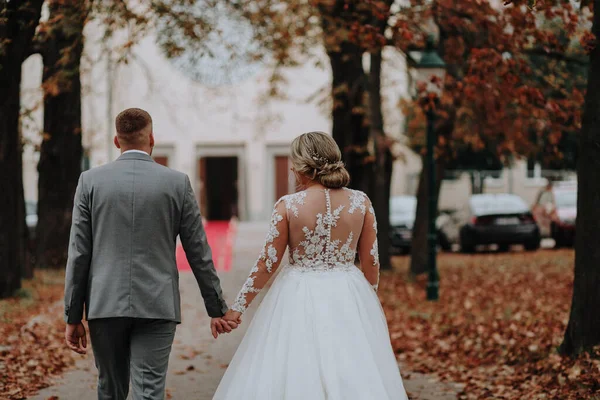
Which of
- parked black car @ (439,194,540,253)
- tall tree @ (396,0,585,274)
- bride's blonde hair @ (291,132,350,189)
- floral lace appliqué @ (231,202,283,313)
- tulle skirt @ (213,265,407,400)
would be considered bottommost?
parked black car @ (439,194,540,253)

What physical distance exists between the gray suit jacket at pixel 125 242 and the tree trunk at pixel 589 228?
458cm

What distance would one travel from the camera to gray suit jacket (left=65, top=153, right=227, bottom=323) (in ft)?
15.6

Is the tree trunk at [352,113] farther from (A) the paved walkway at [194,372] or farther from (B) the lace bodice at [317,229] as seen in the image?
(B) the lace bodice at [317,229]

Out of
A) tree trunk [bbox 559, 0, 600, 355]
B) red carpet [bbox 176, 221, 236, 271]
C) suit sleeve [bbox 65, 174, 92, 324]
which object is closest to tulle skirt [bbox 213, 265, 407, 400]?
suit sleeve [bbox 65, 174, 92, 324]

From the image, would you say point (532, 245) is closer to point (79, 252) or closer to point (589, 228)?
point (589, 228)

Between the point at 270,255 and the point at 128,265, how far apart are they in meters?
1.04

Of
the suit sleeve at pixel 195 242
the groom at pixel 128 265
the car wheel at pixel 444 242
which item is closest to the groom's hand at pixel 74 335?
the groom at pixel 128 265

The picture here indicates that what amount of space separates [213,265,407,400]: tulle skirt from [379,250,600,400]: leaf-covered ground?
102 inches

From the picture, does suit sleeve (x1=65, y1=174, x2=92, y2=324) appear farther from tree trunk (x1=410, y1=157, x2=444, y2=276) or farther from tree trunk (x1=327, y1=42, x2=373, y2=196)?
tree trunk (x1=410, y1=157, x2=444, y2=276)

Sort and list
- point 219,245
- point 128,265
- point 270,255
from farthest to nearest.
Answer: point 219,245 < point 270,255 < point 128,265

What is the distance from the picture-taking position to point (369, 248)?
5.65m

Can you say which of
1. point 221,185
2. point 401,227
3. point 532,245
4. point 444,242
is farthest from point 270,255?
point 221,185

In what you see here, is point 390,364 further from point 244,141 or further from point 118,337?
point 244,141

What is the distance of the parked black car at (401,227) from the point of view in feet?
84.4
